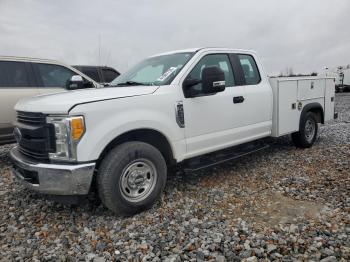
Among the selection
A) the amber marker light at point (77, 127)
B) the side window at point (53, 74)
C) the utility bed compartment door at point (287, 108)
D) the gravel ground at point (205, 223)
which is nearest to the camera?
the gravel ground at point (205, 223)

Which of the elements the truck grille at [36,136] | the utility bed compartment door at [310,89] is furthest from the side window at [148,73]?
the utility bed compartment door at [310,89]

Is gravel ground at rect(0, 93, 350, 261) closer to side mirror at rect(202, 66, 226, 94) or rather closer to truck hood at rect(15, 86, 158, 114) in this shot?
truck hood at rect(15, 86, 158, 114)

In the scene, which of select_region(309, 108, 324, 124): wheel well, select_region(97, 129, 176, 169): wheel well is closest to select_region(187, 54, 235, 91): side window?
select_region(97, 129, 176, 169): wheel well

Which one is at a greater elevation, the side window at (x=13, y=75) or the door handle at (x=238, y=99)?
the side window at (x=13, y=75)

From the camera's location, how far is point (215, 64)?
457cm

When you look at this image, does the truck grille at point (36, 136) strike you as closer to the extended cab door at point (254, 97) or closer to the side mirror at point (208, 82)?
the side mirror at point (208, 82)

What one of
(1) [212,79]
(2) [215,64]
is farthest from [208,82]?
(2) [215,64]

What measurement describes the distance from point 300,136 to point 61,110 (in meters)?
4.65

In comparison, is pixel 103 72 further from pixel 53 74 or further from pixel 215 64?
pixel 215 64

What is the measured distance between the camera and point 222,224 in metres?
3.29

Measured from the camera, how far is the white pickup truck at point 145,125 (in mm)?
3119

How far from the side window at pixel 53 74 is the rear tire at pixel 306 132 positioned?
15.5 feet

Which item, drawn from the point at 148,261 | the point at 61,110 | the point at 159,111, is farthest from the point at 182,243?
the point at 61,110

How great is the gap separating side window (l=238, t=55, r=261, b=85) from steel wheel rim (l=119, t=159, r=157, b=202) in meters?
2.26
